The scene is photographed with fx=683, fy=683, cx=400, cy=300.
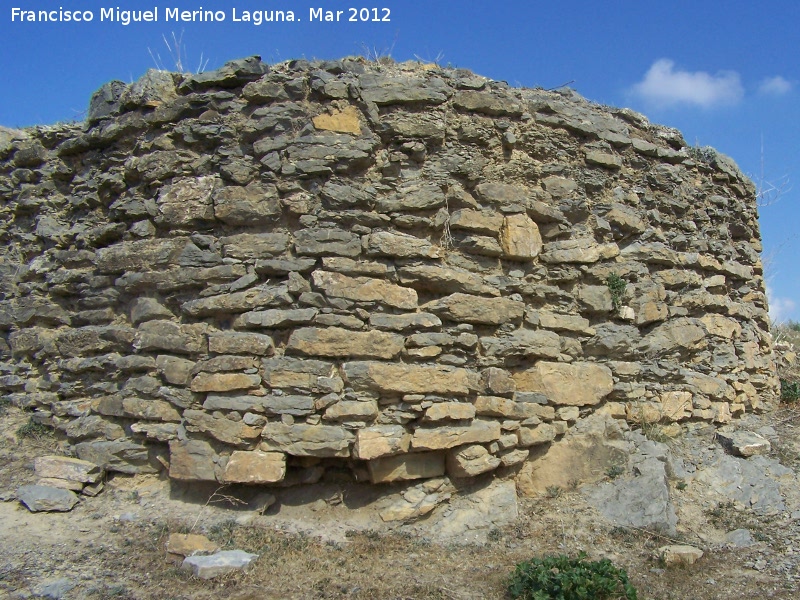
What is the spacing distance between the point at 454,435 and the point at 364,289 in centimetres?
133

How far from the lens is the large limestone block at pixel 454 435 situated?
5180mm

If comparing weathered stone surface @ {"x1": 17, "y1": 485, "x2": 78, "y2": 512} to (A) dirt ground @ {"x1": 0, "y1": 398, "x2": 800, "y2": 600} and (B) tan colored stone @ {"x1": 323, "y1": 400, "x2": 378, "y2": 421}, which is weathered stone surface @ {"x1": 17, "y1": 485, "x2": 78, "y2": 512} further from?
(B) tan colored stone @ {"x1": 323, "y1": 400, "x2": 378, "y2": 421}

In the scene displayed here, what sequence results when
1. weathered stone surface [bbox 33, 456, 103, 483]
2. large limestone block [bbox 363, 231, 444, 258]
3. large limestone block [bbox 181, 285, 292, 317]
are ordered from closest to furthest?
large limestone block [bbox 181, 285, 292, 317] < large limestone block [bbox 363, 231, 444, 258] < weathered stone surface [bbox 33, 456, 103, 483]

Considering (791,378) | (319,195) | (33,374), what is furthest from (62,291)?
(791,378)

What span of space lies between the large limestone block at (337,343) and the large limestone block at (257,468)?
0.81 meters

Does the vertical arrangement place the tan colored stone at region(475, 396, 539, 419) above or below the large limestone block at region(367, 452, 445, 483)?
above

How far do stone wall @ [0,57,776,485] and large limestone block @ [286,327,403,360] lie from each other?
0.02m

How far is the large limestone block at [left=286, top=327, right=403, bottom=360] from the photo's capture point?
5.16 m

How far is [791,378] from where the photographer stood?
8500 millimetres

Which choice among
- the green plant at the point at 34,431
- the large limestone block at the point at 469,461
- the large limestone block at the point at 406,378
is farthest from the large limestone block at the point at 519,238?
the green plant at the point at 34,431

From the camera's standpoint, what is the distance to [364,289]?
530cm

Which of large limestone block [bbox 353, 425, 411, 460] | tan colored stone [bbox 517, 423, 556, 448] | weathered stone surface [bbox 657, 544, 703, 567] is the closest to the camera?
weathered stone surface [bbox 657, 544, 703, 567]

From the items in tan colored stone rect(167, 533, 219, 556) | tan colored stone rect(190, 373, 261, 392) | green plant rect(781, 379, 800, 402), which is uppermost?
tan colored stone rect(190, 373, 261, 392)

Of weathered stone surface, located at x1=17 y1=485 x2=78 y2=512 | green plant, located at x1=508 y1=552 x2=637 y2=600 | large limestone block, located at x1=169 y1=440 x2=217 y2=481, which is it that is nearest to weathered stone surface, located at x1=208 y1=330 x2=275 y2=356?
large limestone block, located at x1=169 y1=440 x2=217 y2=481
